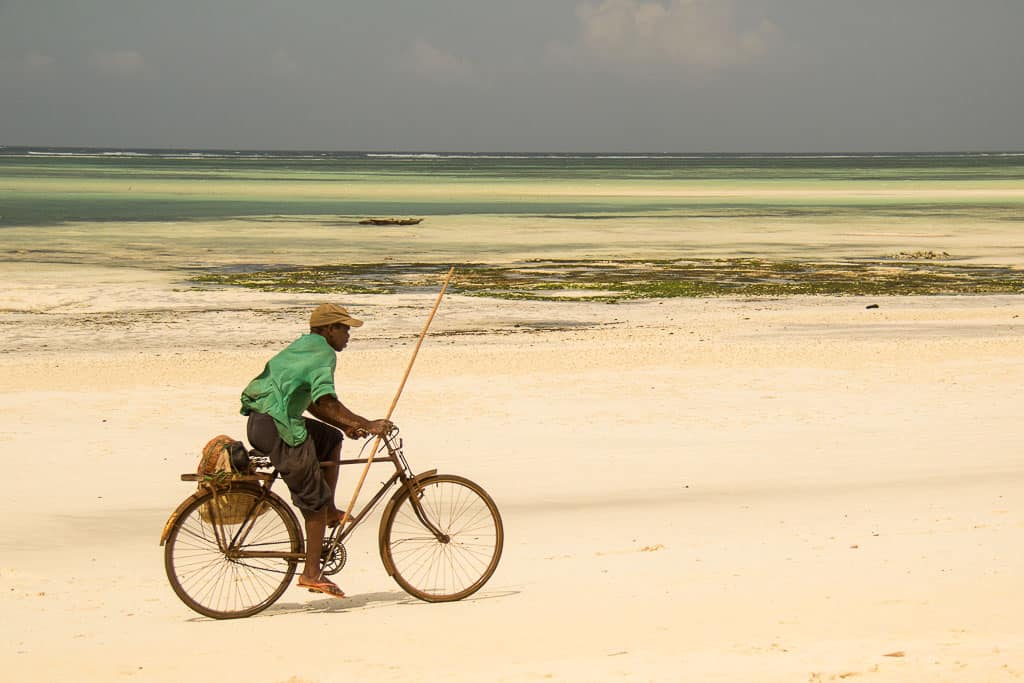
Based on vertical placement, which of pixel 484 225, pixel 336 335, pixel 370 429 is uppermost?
pixel 336 335

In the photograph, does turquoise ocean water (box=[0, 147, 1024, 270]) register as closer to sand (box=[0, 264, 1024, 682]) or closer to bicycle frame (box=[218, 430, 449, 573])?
sand (box=[0, 264, 1024, 682])

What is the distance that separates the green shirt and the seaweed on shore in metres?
20.7

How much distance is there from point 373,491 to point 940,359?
31.9ft

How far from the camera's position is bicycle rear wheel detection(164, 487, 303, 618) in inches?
276

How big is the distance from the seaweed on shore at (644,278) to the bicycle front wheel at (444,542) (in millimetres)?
19572

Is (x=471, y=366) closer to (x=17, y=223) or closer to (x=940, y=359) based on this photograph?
(x=940, y=359)

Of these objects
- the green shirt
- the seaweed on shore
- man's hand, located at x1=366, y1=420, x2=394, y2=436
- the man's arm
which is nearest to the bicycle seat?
the green shirt

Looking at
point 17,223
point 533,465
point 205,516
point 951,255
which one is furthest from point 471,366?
point 17,223

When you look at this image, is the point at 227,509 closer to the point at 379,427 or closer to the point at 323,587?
the point at 323,587

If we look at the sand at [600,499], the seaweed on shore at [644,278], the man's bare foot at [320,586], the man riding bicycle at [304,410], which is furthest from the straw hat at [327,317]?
the seaweed on shore at [644,278]

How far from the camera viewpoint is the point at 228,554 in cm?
711

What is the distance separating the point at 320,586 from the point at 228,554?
1.67 feet

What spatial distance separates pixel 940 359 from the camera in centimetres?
1777

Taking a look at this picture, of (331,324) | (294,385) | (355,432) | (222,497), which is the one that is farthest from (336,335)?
(222,497)
